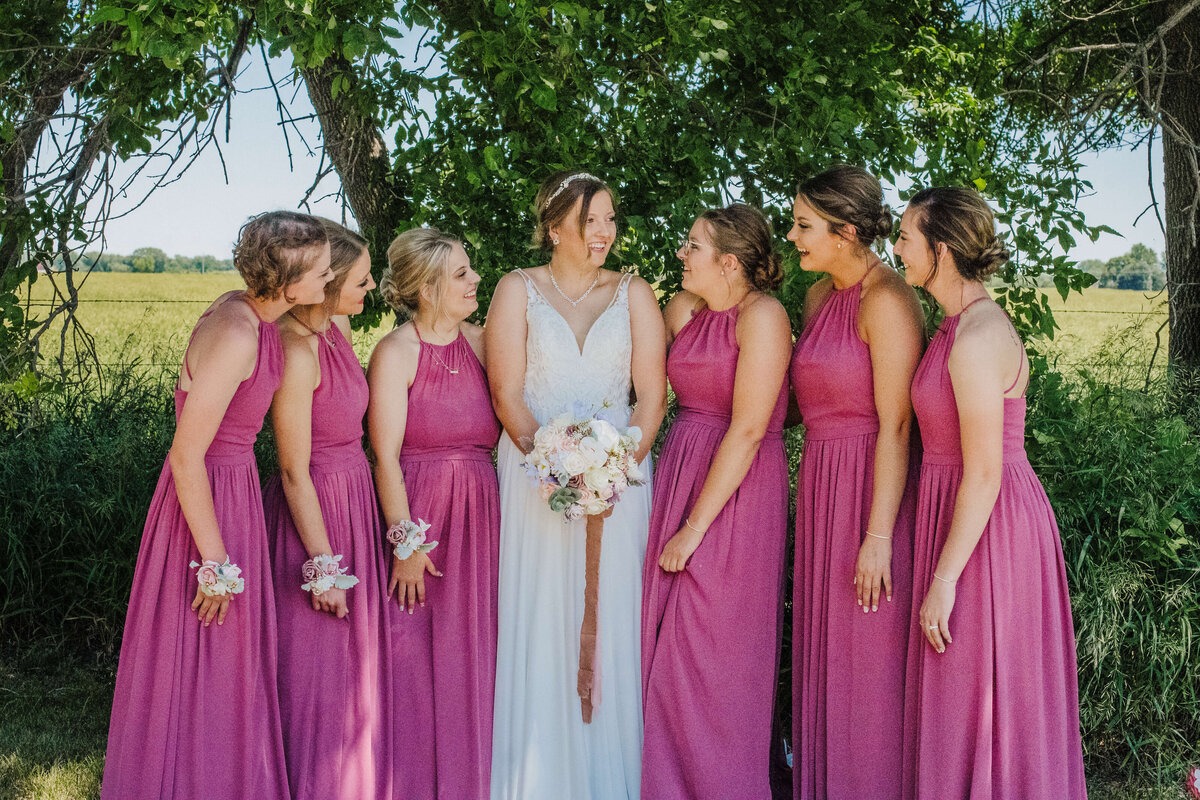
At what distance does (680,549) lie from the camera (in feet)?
11.9

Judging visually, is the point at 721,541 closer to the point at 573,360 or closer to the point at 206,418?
the point at 573,360

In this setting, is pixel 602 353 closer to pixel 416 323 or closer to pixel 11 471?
pixel 416 323

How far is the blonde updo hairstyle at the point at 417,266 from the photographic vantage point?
12.4 feet

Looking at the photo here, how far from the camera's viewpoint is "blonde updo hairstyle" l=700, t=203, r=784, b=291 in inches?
145

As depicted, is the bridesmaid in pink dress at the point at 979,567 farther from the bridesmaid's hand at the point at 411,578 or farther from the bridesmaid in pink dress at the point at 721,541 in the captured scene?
the bridesmaid's hand at the point at 411,578

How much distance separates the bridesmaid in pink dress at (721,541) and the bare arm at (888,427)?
1.29 feet

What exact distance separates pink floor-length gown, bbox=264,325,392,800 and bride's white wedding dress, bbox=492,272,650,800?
0.50m

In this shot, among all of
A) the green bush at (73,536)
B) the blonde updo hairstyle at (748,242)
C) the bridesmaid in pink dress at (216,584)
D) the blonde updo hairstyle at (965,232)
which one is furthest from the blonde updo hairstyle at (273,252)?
the green bush at (73,536)

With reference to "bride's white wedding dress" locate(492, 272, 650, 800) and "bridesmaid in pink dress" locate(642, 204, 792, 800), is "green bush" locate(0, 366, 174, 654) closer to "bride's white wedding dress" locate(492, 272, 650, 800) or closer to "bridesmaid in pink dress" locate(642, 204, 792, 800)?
"bride's white wedding dress" locate(492, 272, 650, 800)

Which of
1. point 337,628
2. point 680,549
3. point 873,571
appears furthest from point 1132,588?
point 337,628

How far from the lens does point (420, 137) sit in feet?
15.1

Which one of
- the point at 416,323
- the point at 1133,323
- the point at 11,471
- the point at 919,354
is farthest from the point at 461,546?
the point at 1133,323

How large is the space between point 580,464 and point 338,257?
120 cm

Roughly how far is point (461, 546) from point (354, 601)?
1.50 ft
